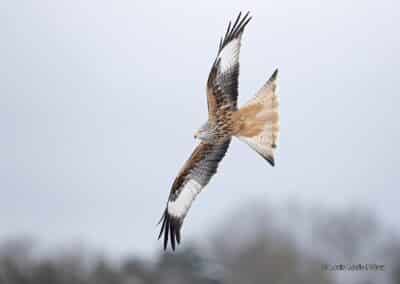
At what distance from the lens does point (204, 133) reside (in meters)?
6.60

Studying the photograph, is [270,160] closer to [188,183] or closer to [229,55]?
[188,183]

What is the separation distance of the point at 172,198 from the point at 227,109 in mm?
757

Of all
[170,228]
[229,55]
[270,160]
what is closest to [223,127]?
[270,160]

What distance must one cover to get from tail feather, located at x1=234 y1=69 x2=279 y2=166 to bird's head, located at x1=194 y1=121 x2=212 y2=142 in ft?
0.53

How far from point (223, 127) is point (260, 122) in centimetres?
22

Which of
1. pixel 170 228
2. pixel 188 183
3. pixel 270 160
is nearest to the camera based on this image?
pixel 270 160

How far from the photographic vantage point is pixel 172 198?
7.06 m

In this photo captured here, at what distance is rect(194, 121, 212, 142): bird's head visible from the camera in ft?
21.6

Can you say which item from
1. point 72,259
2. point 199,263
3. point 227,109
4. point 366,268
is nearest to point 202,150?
point 227,109

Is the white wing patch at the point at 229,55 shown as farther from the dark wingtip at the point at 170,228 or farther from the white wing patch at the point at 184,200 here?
the dark wingtip at the point at 170,228

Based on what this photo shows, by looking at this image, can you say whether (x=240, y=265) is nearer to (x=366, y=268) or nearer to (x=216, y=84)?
(x=366, y=268)

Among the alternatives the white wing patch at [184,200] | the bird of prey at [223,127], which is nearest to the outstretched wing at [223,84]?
the bird of prey at [223,127]

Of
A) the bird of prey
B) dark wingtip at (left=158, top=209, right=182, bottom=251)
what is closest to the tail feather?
the bird of prey

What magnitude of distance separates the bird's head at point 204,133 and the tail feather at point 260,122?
0.16 meters
